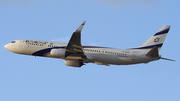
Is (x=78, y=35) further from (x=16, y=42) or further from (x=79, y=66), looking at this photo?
(x=16, y=42)

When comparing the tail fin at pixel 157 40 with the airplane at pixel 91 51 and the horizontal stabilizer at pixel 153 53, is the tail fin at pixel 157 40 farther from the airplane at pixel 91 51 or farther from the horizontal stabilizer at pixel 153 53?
the horizontal stabilizer at pixel 153 53

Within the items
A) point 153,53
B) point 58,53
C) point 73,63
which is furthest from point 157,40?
point 58,53

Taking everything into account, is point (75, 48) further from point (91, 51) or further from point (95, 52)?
point (95, 52)

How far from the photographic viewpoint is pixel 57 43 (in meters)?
59.2

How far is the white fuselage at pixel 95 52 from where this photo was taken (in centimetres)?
5547

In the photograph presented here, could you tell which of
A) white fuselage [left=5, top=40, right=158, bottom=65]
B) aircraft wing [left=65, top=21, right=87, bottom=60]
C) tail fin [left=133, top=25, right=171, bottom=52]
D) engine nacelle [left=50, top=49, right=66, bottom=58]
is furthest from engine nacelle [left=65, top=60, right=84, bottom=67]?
tail fin [left=133, top=25, right=171, bottom=52]

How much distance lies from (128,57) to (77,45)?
9.95 meters

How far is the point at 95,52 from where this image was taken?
57.3 metres

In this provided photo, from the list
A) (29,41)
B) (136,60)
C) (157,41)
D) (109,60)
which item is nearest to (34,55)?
(29,41)

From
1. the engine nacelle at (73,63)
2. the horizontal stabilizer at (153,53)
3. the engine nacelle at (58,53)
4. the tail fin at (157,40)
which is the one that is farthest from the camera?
the engine nacelle at (73,63)

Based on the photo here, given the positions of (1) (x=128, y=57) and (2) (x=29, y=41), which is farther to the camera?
(2) (x=29, y=41)

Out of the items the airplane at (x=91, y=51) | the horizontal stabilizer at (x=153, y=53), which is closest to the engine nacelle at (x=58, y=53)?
the airplane at (x=91, y=51)

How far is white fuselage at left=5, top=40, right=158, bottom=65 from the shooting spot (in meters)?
55.5

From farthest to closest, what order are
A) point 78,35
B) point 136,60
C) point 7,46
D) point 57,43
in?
point 7,46 < point 57,43 < point 136,60 < point 78,35
